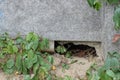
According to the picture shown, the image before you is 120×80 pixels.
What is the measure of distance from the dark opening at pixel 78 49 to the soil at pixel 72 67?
0.26ft

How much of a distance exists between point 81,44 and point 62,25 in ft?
0.99

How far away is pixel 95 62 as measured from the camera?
3.29 m

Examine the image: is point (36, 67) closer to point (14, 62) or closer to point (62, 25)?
point (14, 62)

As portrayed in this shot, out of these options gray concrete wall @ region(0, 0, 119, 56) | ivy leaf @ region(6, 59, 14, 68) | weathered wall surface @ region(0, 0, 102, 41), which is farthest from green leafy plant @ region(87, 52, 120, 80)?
ivy leaf @ region(6, 59, 14, 68)

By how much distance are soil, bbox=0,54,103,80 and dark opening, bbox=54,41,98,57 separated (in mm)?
79

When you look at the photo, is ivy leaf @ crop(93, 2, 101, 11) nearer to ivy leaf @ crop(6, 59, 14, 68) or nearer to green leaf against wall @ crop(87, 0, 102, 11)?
green leaf against wall @ crop(87, 0, 102, 11)

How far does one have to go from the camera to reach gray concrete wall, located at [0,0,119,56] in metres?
3.20

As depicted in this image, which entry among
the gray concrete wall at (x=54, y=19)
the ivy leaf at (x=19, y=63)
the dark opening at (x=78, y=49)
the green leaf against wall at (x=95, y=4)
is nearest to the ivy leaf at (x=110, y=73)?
the gray concrete wall at (x=54, y=19)

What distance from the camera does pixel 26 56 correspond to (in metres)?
3.14

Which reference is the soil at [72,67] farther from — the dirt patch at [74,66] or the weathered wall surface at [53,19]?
the weathered wall surface at [53,19]

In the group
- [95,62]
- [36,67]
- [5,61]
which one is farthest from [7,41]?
[95,62]

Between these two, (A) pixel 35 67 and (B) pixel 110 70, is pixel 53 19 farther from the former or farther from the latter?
(B) pixel 110 70

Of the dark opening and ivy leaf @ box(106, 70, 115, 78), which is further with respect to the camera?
the dark opening

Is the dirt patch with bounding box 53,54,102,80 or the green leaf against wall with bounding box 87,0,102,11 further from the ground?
the green leaf against wall with bounding box 87,0,102,11
